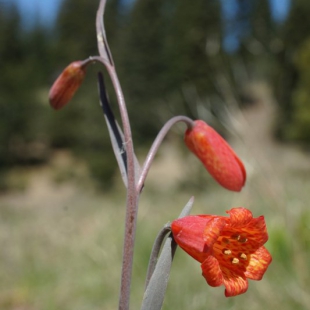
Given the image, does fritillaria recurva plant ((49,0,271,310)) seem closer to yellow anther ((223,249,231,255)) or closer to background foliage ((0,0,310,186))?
yellow anther ((223,249,231,255))

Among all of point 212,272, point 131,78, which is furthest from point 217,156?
point 131,78

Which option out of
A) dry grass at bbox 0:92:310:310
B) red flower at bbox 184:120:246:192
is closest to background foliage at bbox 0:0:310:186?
dry grass at bbox 0:92:310:310

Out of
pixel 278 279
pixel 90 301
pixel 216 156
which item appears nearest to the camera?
pixel 216 156

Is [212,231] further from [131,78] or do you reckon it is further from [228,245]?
[131,78]

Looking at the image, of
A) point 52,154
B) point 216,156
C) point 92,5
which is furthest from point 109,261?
point 92,5

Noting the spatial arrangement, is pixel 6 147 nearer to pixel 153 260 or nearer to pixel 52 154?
pixel 52 154
